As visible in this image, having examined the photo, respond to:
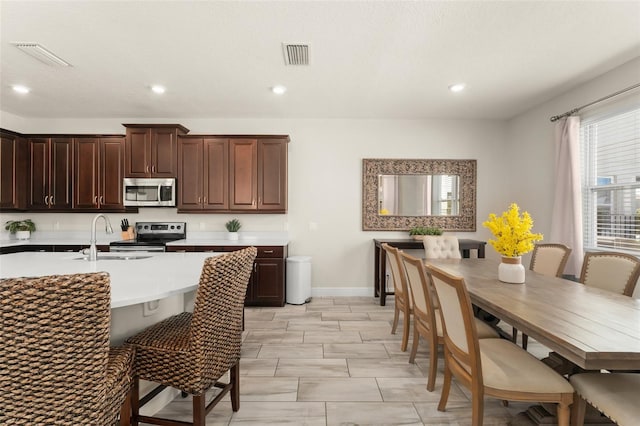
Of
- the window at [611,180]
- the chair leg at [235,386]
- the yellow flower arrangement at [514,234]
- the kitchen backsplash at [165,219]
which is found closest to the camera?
the chair leg at [235,386]

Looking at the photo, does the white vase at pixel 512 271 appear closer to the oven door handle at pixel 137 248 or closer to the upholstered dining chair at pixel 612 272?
the upholstered dining chair at pixel 612 272

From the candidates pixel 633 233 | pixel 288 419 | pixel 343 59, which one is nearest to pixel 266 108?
pixel 343 59

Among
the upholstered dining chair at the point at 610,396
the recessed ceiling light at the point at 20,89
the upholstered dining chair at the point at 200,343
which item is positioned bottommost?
the upholstered dining chair at the point at 610,396

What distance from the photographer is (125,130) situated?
15.6 feet

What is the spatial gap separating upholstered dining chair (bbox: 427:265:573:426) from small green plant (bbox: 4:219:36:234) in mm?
5643

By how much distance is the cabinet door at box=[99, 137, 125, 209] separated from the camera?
14.6ft

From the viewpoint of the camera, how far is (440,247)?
3.75 meters

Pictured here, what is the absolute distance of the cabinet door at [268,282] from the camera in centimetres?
423

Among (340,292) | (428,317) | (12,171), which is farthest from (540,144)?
(12,171)

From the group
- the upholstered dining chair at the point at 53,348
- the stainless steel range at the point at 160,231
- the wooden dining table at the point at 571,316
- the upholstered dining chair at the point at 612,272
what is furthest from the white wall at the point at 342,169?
the upholstered dining chair at the point at 53,348

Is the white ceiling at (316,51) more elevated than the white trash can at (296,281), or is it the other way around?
the white ceiling at (316,51)

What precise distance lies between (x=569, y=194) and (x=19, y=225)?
7115 millimetres

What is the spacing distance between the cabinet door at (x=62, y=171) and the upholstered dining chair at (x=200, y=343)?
3905mm

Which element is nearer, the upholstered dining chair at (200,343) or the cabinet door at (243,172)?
the upholstered dining chair at (200,343)
